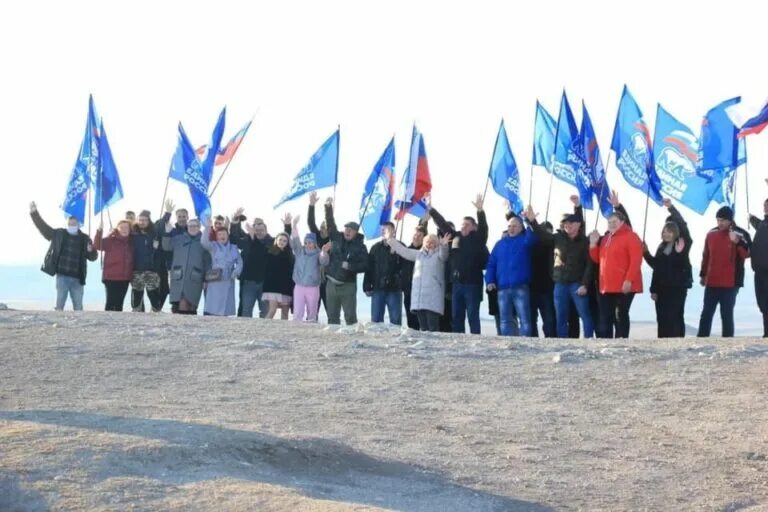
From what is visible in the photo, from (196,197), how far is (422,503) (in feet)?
45.2

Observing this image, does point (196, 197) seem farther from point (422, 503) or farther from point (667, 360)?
point (422, 503)

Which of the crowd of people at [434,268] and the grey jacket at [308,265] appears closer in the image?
the crowd of people at [434,268]

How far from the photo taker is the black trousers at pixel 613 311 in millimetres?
18266

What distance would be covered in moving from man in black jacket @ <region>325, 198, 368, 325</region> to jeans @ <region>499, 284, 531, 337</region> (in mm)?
2179

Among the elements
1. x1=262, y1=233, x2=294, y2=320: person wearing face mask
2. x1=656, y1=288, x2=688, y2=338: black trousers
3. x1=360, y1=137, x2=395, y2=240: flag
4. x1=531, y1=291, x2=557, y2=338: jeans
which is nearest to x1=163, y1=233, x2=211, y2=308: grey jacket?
x1=262, y1=233, x2=294, y2=320: person wearing face mask

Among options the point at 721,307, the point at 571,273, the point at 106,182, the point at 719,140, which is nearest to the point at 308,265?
the point at 571,273

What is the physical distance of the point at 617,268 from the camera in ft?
58.9

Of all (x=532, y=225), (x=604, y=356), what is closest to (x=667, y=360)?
(x=604, y=356)

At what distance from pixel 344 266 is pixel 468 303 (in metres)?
1.98

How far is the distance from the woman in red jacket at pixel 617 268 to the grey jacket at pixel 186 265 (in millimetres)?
5560

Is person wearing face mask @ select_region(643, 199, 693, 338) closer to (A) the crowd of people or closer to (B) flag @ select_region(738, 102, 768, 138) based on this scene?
(A) the crowd of people

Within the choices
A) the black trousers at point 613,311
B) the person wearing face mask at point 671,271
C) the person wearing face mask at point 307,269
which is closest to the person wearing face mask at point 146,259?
the person wearing face mask at point 307,269

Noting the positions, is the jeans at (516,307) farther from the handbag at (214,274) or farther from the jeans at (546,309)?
the handbag at (214,274)

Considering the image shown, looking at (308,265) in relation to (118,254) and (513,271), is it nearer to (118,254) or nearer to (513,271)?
(118,254)
